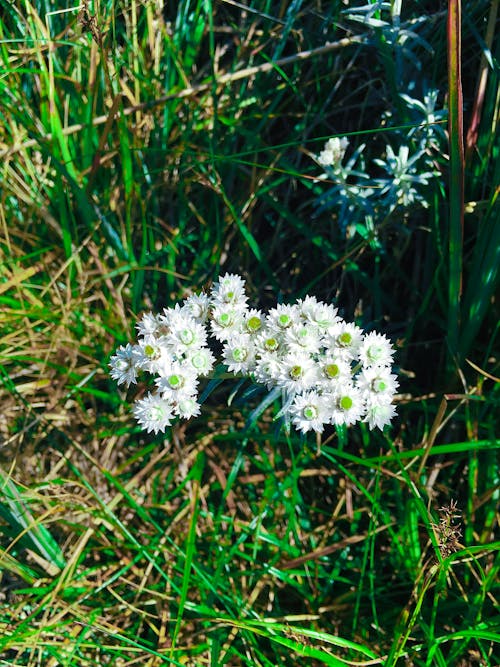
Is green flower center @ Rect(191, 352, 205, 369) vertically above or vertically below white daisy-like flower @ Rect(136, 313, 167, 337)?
below

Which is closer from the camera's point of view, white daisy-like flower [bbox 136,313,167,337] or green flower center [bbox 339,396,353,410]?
green flower center [bbox 339,396,353,410]

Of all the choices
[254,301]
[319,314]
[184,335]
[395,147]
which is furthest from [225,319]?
[395,147]

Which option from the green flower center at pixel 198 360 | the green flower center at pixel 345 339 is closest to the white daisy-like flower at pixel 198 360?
the green flower center at pixel 198 360

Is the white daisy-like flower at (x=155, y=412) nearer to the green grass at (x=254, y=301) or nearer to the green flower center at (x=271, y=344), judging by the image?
the green flower center at (x=271, y=344)

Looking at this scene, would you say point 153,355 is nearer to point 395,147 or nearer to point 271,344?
point 271,344

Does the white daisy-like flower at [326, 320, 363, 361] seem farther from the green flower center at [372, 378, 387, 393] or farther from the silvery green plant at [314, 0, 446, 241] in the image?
the silvery green plant at [314, 0, 446, 241]

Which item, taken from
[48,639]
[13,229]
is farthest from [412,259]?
[48,639]

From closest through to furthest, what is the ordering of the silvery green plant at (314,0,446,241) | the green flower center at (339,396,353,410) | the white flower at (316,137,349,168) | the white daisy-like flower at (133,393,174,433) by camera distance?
the green flower center at (339,396,353,410), the white daisy-like flower at (133,393,174,433), the silvery green plant at (314,0,446,241), the white flower at (316,137,349,168)

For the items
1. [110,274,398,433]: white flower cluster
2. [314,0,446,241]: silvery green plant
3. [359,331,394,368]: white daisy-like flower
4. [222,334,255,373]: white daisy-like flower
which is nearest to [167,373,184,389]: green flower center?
[110,274,398,433]: white flower cluster
